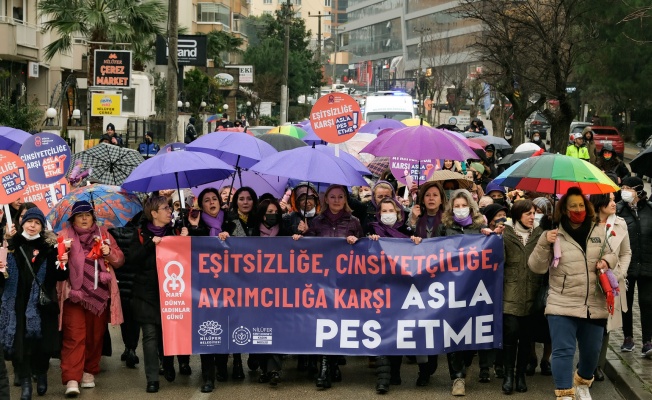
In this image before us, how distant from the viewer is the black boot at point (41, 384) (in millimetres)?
9086

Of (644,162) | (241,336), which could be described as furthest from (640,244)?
(241,336)

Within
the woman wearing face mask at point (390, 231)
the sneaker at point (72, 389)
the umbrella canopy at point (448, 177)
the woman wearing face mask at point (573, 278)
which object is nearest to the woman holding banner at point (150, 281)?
the sneaker at point (72, 389)

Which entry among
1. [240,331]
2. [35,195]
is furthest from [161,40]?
[240,331]

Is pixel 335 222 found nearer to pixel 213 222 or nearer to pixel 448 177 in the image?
pixel 213 222

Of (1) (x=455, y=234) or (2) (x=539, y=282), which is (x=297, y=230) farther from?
(2) (x=539, y=282)

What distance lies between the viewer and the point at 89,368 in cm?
951

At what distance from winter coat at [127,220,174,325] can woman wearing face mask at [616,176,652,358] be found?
14.4 ft

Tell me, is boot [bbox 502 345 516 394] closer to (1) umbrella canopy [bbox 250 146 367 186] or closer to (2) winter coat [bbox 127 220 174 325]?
(1) umbrella canopy [bbox 250 146 367 186]

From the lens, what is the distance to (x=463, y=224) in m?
9.70

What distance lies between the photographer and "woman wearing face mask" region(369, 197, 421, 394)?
9.43m

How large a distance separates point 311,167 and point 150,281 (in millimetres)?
1696

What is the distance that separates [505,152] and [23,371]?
1842cm

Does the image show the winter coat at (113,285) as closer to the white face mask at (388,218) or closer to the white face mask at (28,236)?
the white face mask at (28,236)

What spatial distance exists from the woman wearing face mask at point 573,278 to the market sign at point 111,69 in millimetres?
23908
